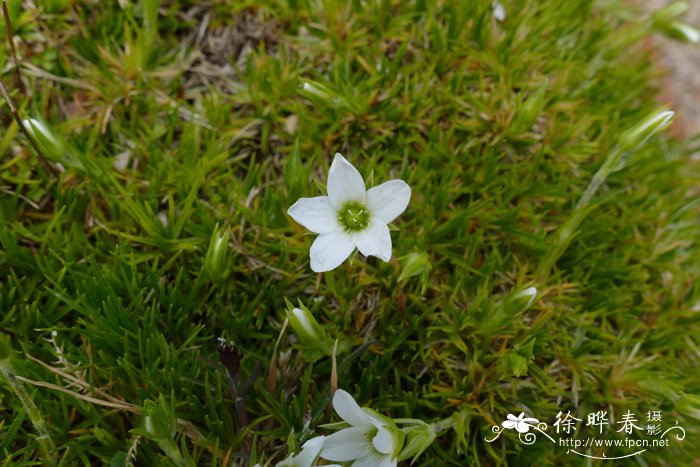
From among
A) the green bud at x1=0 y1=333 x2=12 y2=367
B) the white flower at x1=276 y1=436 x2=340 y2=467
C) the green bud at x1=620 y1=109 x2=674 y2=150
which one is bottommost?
the green bud at x1=0 y1=333 x2=12 y2=367

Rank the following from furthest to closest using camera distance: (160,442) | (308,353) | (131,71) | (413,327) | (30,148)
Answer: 1. (131,71)
2. (30,148)
3. (413,327)
4. (308,353)
5. (160,442)

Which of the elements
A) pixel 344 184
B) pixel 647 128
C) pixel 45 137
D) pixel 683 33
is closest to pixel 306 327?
pixel 344 184

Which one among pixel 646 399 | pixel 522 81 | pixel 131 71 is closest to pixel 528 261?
pixel 646 399

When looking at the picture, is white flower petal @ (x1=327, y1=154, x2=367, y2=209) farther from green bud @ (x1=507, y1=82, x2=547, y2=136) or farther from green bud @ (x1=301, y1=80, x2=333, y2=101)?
green bud @ (x1=507, y1=82, x2=547, y2=136)

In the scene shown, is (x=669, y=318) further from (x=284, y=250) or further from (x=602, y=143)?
(x=284, y=250)

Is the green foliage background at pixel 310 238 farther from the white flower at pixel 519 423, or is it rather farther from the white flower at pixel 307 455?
the white flower at pixel 307 455

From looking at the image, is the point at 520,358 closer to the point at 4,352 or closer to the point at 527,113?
the point at 527,113

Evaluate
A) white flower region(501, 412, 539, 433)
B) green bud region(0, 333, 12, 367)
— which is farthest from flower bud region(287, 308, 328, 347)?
green bud region(0, 333, 12, 367)
